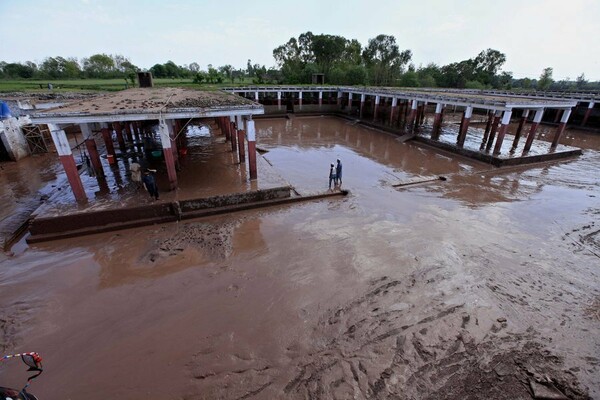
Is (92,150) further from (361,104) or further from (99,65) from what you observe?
(99,65)

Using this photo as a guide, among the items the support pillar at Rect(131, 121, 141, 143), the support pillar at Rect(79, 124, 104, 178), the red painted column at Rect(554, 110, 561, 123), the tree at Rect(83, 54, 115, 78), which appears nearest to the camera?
the support pillar at Rect(79, 124, 104, 178)

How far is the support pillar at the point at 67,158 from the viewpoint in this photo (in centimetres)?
994

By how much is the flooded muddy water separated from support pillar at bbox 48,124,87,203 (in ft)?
7.54

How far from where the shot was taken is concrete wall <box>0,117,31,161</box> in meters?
16.1

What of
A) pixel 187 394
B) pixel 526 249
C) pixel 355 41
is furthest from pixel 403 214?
pixel 355 41

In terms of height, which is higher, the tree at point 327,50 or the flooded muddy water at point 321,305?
the tree at point 327,50

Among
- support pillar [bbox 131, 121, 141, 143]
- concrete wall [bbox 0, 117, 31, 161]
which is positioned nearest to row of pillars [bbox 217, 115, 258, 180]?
support pillar [bbox 131, 121, 141, 143]

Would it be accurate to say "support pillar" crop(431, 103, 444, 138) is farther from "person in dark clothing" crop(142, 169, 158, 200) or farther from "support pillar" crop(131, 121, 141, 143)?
"support pillar" crop(131, 121, 141, 143)

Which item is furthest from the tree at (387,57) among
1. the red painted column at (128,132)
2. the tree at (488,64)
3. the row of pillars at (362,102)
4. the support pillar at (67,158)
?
the support pillar at (67,158)

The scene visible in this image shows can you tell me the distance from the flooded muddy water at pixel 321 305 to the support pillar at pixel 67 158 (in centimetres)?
230

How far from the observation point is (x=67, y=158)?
10203 mm

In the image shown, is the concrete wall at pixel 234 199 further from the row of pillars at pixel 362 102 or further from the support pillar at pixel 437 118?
the row of pillars at pixel 362 102

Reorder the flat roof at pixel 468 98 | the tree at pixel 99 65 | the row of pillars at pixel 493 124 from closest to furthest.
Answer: the flat roof at pixel 468 98, the row of pillars at pixel 493 124, the tree at pixel 99 65

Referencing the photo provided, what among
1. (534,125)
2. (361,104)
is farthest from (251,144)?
(361,104)
